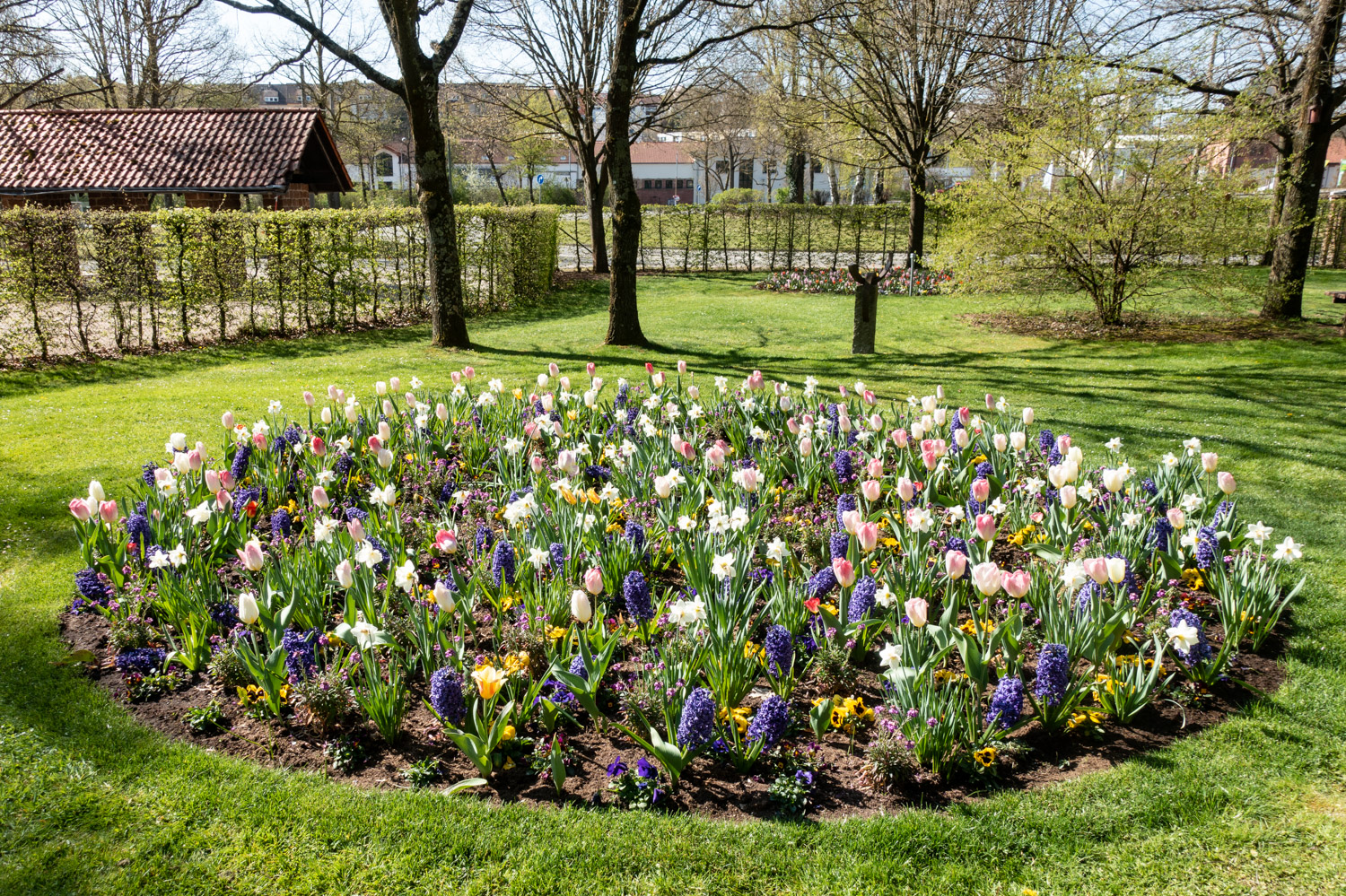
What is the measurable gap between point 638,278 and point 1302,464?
16.4 metres

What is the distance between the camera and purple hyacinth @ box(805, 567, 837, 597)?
350 cm

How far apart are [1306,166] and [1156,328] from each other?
2.75m

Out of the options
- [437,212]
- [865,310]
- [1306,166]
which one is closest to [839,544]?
[865,310]

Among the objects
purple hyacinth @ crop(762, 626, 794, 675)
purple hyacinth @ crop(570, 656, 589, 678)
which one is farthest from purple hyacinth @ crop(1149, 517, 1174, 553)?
purple hyacinth @ crop(570, 656, 589, 678)

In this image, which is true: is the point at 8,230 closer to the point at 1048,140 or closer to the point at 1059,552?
the point at 1059,552

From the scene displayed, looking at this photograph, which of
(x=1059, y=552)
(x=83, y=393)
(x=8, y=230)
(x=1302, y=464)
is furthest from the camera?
(x=8, y=230)

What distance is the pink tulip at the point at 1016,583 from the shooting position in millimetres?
2719

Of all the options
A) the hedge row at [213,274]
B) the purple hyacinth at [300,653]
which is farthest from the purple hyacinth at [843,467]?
the hedge row at [213,274]

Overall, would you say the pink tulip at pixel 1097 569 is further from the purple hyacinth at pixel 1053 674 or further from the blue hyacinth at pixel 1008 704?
the blue hyacinth at pixel 1008 704

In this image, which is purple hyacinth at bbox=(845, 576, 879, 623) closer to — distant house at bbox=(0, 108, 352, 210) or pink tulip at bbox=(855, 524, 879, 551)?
pink tulip at bbox=(855, 524, 879, 551)

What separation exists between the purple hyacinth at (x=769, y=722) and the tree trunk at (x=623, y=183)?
7945mm

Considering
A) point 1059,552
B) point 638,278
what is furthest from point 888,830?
point 638,278

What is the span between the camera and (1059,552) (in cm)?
371

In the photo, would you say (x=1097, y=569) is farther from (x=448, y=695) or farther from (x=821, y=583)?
(x=448, y=695)
